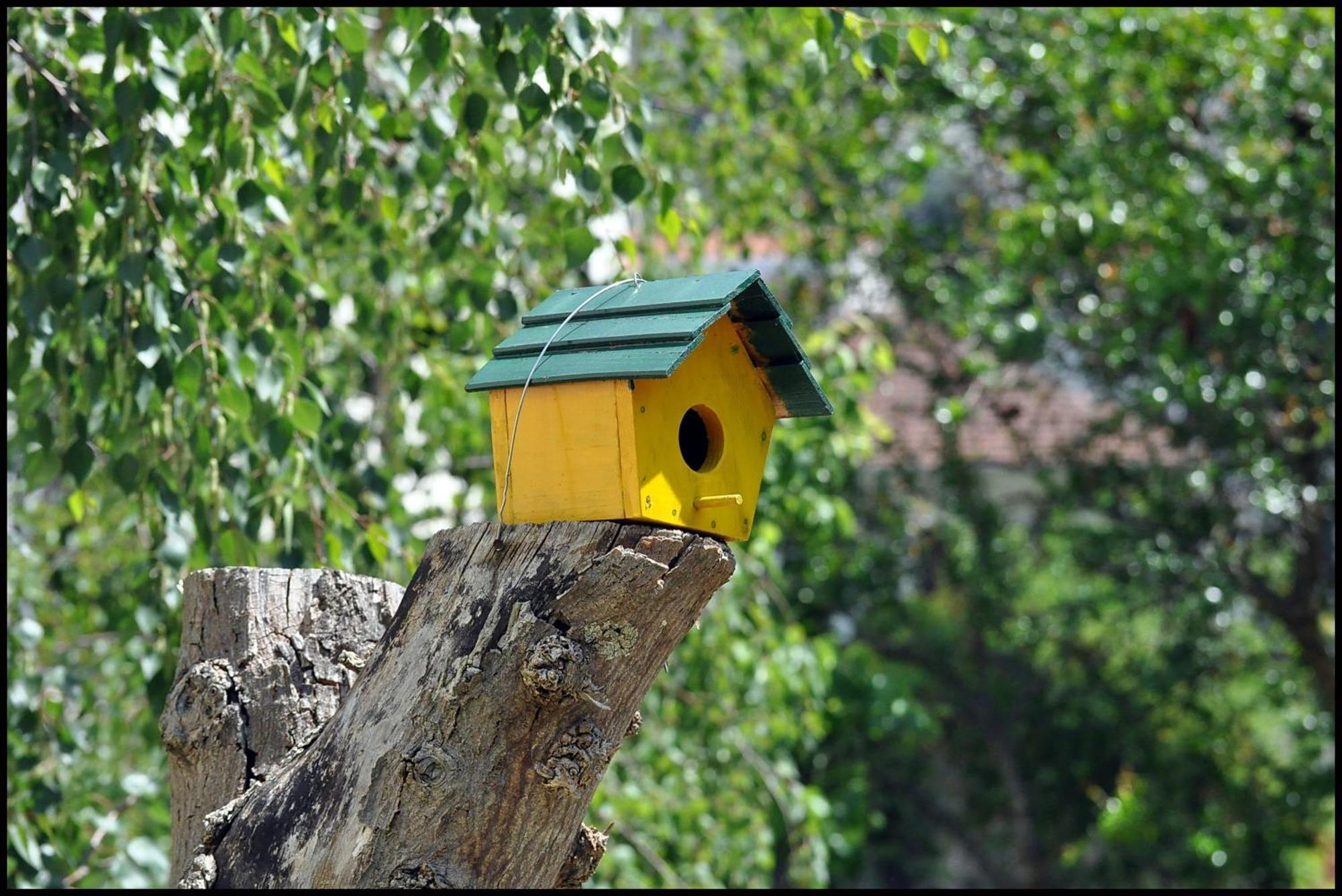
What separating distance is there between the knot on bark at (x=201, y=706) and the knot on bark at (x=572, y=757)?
547mm

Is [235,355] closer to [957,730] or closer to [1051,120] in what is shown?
[1051,120]

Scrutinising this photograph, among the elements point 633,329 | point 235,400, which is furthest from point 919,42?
point 235,400

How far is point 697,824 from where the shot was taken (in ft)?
14.4

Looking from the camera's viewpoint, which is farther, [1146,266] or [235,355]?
[1146,266]

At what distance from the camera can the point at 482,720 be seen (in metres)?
1.56

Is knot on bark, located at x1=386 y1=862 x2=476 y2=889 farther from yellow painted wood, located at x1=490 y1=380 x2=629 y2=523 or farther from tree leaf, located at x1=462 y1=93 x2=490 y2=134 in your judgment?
tree leaf, located at x1=462 y1=93 x2=490 y2=134

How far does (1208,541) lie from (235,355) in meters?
4.36

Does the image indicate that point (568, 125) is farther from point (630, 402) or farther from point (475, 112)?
point (630, 402)

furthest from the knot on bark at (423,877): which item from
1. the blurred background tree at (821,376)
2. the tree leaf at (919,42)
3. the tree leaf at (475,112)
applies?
the tree leaf at (919,42)

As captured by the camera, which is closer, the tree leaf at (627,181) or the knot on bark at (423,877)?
the knot on bark at (423,877)

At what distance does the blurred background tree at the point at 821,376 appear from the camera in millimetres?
2398

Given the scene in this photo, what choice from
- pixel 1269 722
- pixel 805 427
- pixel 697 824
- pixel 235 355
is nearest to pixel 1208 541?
pixel 1269 722

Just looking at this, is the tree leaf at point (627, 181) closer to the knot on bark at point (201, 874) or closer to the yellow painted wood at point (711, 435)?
the yellow painted wood at point (711, 435)

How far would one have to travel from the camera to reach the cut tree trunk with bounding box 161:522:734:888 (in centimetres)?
155
